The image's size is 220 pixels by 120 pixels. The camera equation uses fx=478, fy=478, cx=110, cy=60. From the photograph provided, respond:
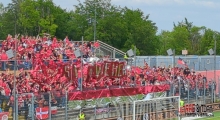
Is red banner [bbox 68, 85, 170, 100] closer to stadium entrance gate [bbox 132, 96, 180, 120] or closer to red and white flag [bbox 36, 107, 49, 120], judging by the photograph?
stadium entrance gate [bbox 132, 96, 180, 120]

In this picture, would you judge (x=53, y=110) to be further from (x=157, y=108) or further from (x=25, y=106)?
(x=157, y=108)

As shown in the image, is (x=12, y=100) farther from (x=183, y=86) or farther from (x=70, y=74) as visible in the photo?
(x=183, y=86)

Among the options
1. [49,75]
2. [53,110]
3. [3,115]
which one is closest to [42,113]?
[53,110]

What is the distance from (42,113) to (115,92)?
570cm

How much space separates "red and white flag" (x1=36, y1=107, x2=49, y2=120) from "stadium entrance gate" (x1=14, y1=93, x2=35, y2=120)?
0.43 metres

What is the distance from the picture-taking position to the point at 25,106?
764 inches

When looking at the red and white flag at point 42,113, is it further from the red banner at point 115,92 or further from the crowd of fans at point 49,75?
the red banner at point 115,92

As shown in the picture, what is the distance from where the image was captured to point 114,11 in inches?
2660

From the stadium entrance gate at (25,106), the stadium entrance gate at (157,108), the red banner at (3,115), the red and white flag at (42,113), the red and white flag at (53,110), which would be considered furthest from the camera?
the stadium entrance gate at (157,108)

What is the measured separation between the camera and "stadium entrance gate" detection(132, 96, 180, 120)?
24844 millimetres

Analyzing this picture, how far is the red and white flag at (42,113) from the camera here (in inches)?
779

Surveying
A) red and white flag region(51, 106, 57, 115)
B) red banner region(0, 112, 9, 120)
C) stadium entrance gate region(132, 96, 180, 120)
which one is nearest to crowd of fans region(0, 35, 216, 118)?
red and white flag region(51, 106, 57, 115)

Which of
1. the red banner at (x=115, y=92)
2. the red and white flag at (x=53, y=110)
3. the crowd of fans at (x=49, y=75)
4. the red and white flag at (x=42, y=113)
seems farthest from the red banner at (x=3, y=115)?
the red banner at (x=115, y=92)

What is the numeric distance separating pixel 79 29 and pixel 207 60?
25594mm
